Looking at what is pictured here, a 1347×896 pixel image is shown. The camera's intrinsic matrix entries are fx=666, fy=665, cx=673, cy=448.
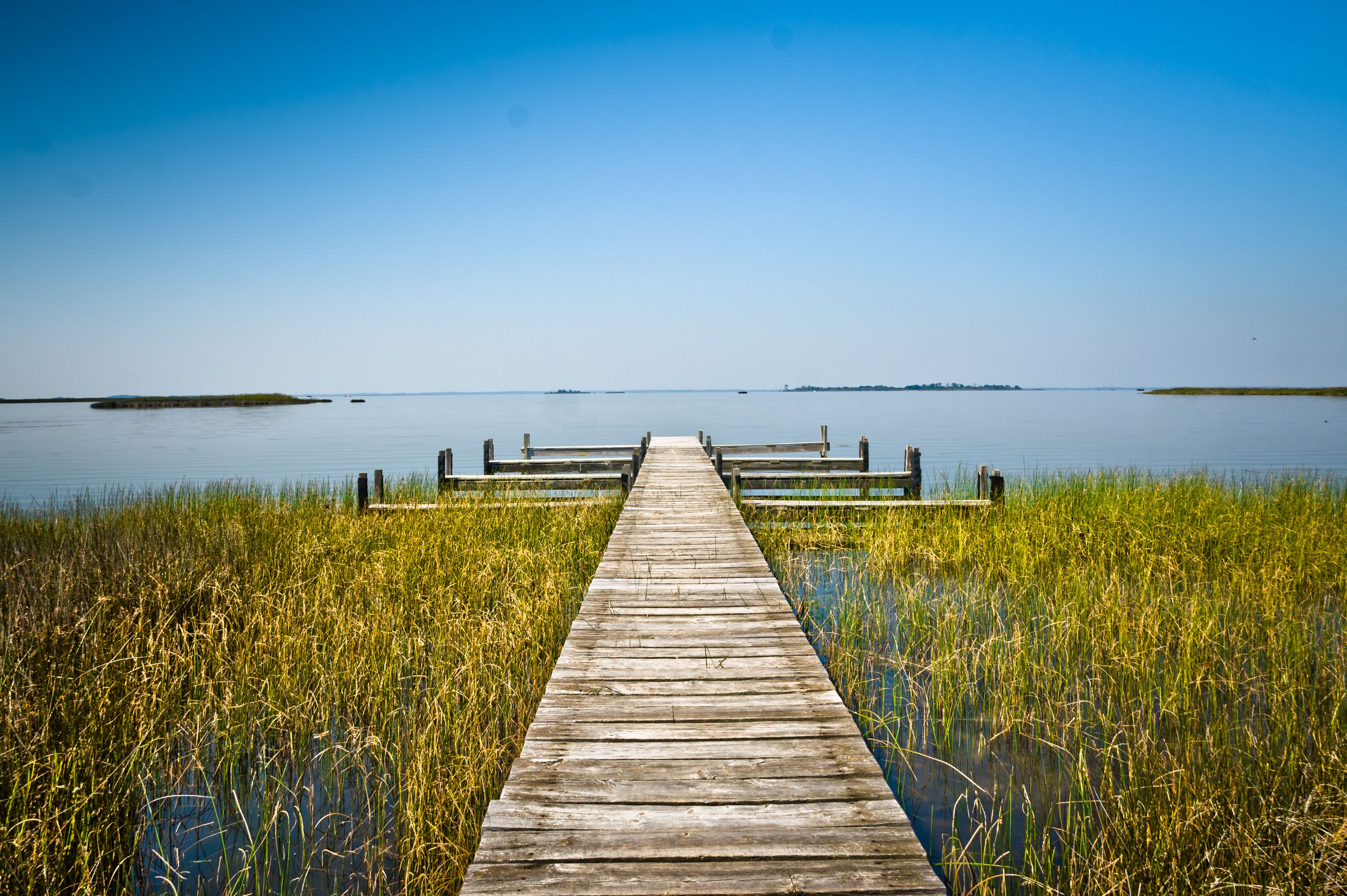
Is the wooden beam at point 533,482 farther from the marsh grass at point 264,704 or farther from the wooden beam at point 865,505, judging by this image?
the marsh grass at point 264,704

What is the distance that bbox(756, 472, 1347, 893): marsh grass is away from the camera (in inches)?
119

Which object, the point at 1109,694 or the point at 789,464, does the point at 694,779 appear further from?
the point at 789,464

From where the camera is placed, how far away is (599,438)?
136ft

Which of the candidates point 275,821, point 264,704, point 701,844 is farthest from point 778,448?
point 701,844

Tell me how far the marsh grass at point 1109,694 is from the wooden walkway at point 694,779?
2.14ft

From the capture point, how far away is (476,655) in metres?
4.85

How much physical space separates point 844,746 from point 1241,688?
3.76 meters

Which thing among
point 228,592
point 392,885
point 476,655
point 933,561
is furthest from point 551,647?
point 933,561

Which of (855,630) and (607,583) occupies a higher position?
(607,583)

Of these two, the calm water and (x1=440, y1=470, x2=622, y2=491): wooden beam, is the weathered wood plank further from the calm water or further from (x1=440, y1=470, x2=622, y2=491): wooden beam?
the calm water

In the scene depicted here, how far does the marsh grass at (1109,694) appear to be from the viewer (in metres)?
3.02

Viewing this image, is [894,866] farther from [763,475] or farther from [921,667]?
[763,475]

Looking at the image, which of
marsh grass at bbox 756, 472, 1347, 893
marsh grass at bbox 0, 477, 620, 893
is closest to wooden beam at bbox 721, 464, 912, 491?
marsh grass at bbox 756, 472, 1347, 893

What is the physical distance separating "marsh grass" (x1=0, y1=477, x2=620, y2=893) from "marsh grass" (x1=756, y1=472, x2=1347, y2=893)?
248cm
